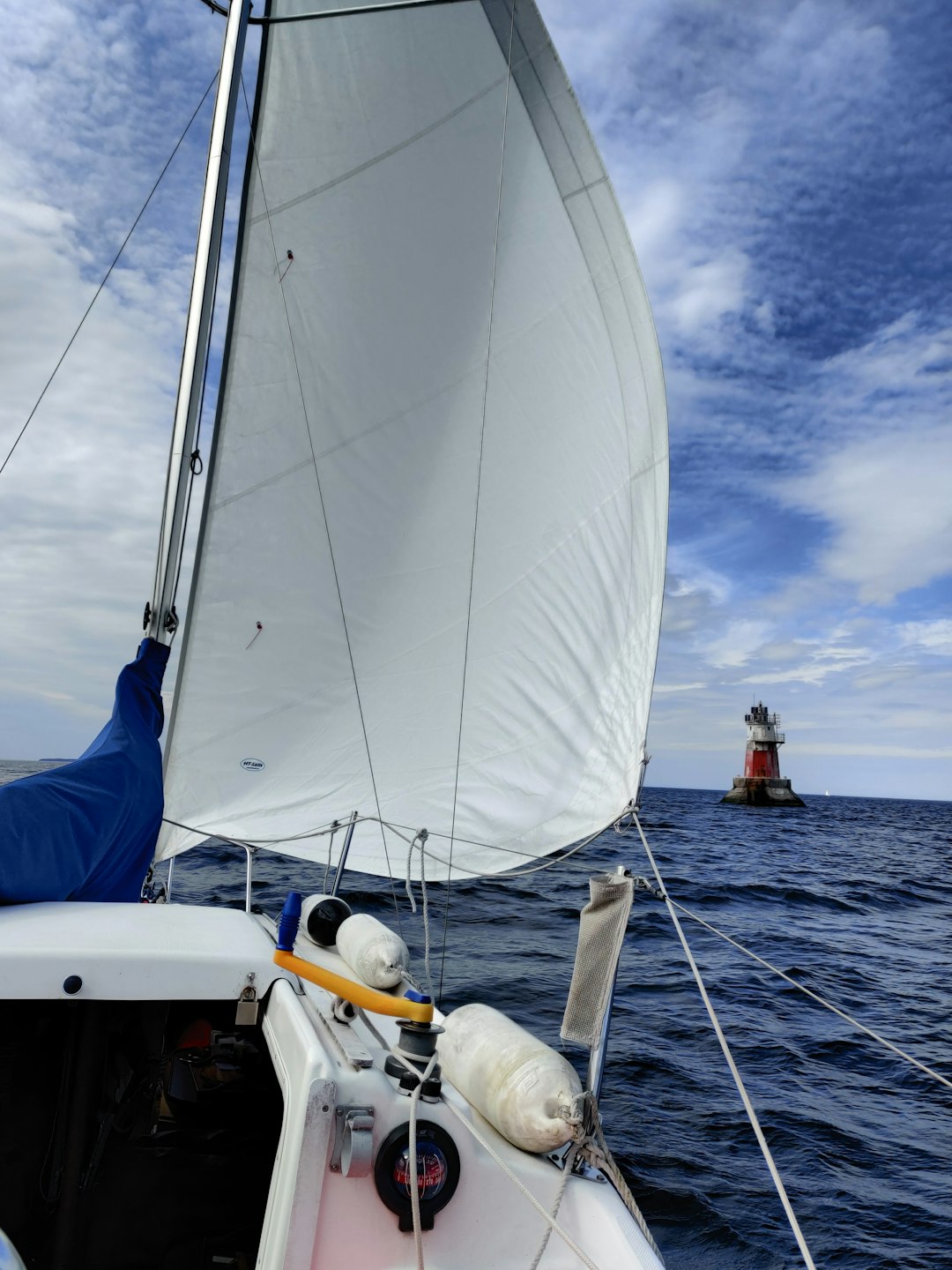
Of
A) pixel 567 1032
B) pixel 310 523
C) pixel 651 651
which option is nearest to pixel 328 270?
pixel 310 523

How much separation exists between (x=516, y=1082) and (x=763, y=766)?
2810 inches

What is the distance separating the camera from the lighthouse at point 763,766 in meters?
67.6

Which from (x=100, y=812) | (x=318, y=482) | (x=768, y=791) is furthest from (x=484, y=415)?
(x=768, y=791)

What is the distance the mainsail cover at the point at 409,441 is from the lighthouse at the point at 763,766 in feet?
220

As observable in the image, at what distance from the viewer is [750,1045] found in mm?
6586

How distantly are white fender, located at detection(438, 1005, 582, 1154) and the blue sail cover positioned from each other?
5.65 feet

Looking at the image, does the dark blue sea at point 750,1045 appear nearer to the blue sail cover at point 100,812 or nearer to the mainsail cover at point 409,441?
the mainsail cover at point 409,441

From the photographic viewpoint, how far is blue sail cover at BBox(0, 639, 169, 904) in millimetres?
2889

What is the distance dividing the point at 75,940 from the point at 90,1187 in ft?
3.24

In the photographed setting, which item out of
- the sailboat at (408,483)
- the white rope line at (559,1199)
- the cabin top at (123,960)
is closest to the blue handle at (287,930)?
the cabin top at (123,960)

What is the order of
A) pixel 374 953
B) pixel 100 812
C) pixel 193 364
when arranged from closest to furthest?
pixel 374 953, pixel 100 812, pixel 193 364

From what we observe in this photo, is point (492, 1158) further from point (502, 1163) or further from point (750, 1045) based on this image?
point (750, 1045)

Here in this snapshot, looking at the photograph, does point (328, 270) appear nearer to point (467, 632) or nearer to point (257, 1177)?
point (467, 632)

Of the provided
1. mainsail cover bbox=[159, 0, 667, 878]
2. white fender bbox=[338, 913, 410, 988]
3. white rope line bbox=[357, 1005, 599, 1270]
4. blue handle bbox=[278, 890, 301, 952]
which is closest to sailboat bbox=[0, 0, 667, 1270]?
mainsail cover bbox=[159, 0, 667, 878]
